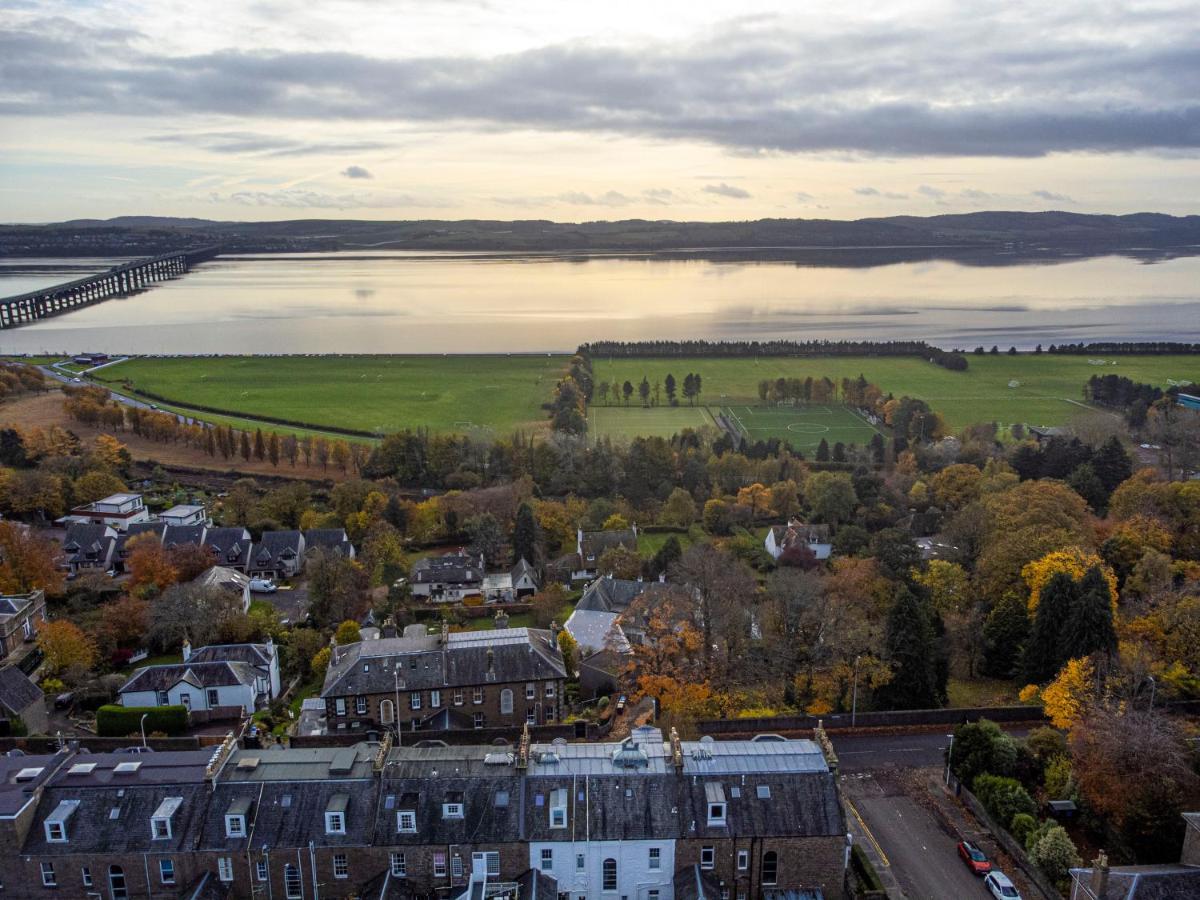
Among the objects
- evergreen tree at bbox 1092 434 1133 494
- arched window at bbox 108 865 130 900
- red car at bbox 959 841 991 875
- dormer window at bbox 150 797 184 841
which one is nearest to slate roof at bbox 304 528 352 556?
dormer window at bbox 150 797 184 841

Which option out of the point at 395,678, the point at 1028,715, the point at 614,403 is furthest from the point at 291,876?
the point at 614,403

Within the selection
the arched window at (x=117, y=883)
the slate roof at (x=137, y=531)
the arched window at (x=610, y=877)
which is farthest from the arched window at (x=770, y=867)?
the slate roof at (x=137, y=531)

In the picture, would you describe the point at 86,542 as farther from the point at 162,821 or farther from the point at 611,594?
the point at 162,821

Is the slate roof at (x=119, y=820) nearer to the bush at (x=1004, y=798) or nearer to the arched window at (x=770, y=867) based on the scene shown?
the arched window at (x=770, y=867)

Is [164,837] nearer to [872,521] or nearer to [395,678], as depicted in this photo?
[395,678]

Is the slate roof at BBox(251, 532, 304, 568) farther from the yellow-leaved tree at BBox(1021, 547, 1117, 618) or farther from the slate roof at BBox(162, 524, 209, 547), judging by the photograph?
the yellow-leaved tree at BBox(1021, 547, 1117, 618)
